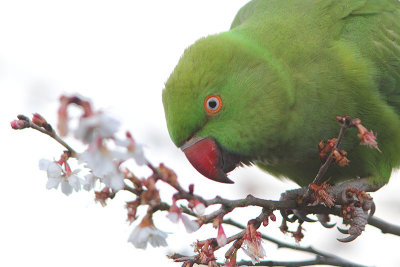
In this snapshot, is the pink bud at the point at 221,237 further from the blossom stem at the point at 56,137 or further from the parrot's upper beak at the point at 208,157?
the parrot's upper beak at the point at 208,157

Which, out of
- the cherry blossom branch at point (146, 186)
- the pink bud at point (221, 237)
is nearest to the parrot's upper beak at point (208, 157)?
the cherry blossom branch at point (146, 186)

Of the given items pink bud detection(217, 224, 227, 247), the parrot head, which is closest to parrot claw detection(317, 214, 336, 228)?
the parrot head

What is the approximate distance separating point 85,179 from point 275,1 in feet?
7.77

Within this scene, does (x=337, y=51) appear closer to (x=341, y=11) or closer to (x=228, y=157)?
(x=341, y=11)

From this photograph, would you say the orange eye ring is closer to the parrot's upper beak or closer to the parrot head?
the parrot head

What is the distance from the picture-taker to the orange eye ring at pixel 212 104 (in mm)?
3146

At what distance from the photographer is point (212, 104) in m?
3.16

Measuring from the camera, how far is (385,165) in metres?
3.79

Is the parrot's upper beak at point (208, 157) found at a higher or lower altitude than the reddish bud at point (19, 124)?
lower

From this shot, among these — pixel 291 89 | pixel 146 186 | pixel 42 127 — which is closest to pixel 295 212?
pixel 291 89

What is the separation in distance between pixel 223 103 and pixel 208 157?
0.32 m

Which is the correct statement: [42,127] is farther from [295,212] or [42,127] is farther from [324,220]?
[324,220]

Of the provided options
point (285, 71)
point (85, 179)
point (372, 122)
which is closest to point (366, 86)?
point (372, 122)

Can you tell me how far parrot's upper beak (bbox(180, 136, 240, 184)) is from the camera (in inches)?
127
